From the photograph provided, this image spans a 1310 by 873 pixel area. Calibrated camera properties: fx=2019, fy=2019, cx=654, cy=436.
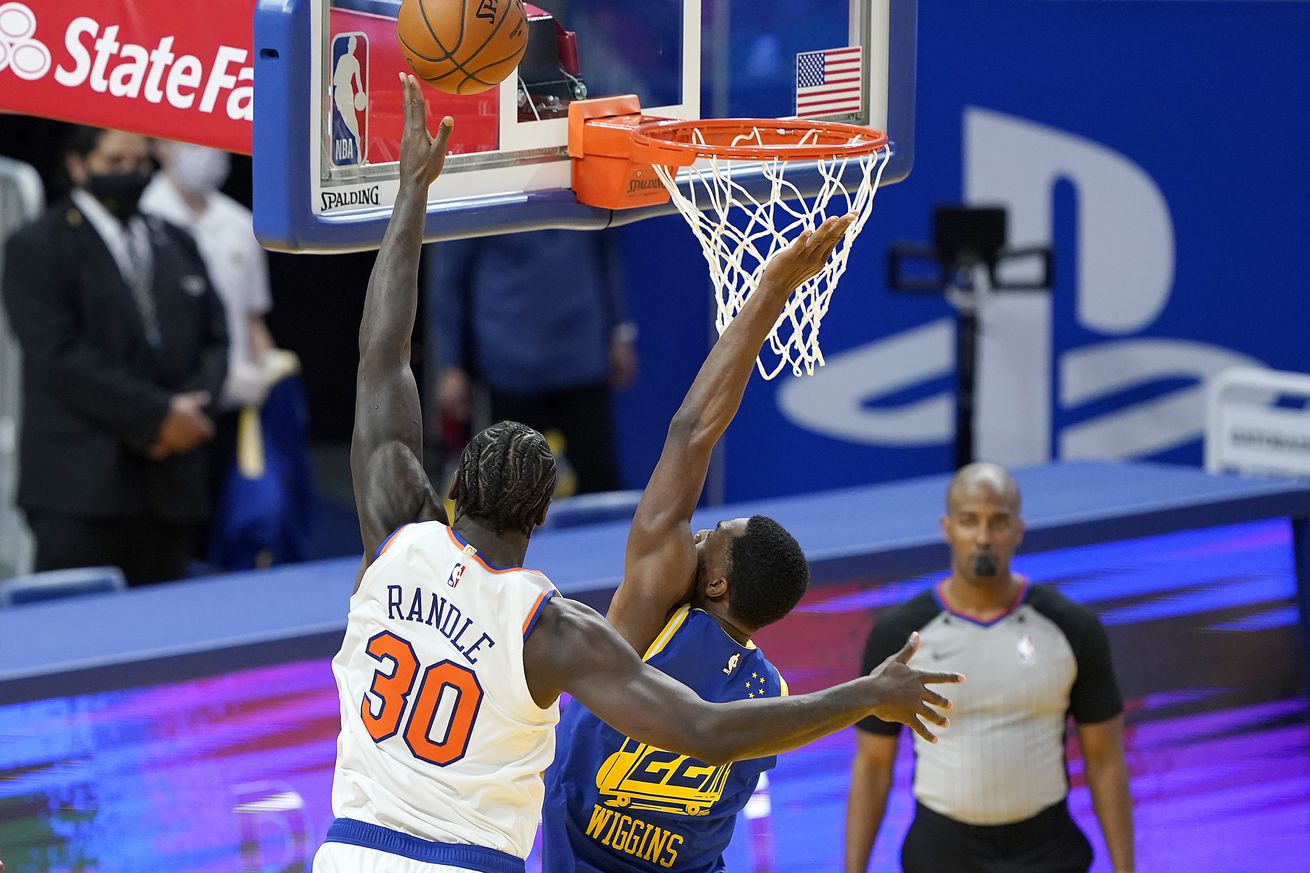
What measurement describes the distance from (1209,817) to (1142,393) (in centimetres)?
357

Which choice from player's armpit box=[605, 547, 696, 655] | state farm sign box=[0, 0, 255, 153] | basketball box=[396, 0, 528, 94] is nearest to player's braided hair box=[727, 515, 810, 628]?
player's armpit box=[605, 547, 696, 655]

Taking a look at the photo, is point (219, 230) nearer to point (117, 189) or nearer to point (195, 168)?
point (195, 168)

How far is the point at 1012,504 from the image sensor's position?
5859 mm

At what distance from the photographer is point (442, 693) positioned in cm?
383

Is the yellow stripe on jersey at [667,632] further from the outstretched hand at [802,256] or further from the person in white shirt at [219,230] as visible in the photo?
the person in white shirt at [219,230]

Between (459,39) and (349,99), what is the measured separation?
32cm

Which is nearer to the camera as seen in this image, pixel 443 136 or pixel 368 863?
pixel 368 863

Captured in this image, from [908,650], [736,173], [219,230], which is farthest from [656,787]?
[219,230]

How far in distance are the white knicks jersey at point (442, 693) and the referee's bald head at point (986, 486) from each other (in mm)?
2260

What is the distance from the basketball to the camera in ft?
14.1

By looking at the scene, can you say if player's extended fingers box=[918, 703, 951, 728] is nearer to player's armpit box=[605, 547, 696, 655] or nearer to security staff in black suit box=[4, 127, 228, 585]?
player's armpit box=[605, 547, 696, 655]

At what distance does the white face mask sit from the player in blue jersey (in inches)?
202

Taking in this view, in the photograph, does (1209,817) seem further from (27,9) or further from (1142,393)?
(27,9)

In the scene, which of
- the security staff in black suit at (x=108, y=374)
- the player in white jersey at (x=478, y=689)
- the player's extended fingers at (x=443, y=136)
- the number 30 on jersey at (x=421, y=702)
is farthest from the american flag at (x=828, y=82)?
the security staff in black suit at (x=108, y=374)
